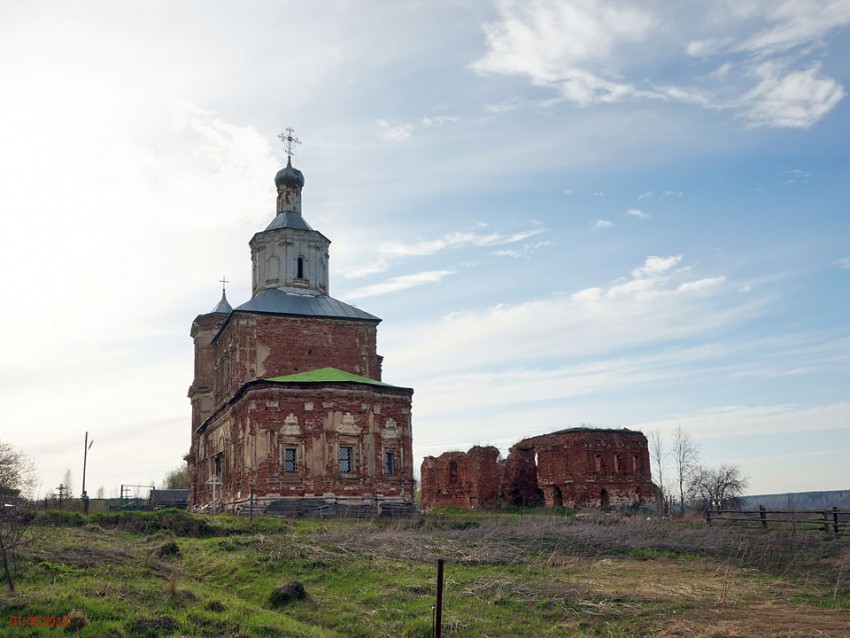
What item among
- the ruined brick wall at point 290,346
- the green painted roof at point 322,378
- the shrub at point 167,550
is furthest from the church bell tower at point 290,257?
the shrub at point 167,550

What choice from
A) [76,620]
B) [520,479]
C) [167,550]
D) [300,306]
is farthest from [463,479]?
[76,620]

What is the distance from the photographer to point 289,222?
40.7 metres

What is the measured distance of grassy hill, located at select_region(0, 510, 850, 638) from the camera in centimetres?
1215

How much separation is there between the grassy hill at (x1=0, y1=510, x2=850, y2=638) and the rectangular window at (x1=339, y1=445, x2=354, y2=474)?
7.97 meters

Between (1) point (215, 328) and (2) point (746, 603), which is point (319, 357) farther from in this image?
(2) point (746, 603)

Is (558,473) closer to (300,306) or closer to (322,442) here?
(322,442)

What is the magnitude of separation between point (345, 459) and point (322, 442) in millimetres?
1219

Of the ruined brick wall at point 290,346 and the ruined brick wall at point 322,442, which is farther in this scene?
the ruined brick wall at point 290,346

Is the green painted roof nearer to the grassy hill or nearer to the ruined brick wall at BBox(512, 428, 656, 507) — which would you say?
the grassy hill

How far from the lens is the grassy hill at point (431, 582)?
12.1 metres

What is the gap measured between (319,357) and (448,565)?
20.6 meters

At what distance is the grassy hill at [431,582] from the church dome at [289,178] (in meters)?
23.8

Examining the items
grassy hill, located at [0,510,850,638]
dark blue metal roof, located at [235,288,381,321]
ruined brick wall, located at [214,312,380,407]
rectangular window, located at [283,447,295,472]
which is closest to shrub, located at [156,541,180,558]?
grassy hill, located at [0,510,850,638]

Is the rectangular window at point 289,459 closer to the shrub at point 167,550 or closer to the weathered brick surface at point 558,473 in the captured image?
the shrub at point 167,550
